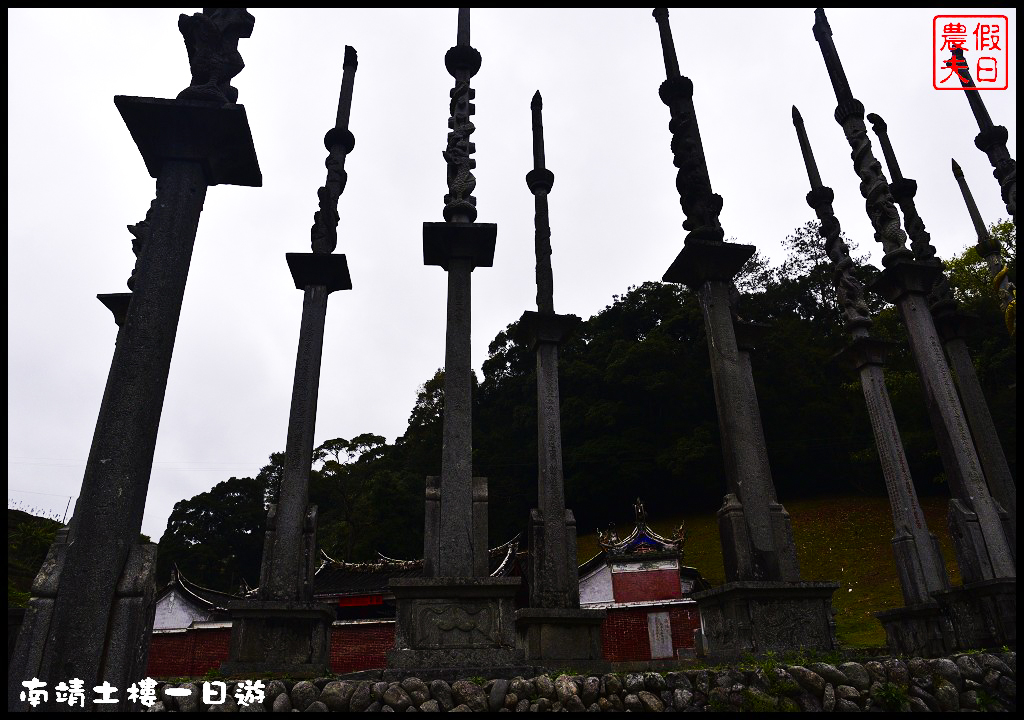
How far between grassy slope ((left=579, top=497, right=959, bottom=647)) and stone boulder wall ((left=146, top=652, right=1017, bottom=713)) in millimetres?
16268

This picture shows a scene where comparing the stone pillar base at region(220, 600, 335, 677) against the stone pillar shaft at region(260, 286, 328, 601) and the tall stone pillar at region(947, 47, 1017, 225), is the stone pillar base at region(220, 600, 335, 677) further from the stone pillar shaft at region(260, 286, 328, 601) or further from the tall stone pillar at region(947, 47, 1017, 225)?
the tall stone pillar at region(947, 47, 1017, 225)

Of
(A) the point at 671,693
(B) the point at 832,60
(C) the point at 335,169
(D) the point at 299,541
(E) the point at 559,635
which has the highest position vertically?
(B) the point at 832,60

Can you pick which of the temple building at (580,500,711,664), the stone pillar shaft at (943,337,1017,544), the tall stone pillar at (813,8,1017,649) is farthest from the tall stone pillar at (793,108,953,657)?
the temple building at (580,500,711,664)

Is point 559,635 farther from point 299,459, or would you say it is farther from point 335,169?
point 335,169

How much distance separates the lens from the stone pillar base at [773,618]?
6.47 meters

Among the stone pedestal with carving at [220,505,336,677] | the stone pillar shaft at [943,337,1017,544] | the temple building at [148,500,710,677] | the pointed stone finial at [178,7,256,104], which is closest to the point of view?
the pointed stone finial at [178,7,256,104]

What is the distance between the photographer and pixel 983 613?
24.9ft

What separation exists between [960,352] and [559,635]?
8586mm

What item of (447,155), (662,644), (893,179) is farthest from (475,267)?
(662,644)

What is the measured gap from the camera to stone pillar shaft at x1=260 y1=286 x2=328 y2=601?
27.2ft

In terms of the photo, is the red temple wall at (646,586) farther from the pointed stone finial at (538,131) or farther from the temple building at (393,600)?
the pointed stone finial at (538,131)

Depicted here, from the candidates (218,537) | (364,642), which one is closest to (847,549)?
(364,642)

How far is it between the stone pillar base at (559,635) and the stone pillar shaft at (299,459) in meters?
3.00

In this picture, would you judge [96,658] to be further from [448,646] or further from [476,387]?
[476,387]
